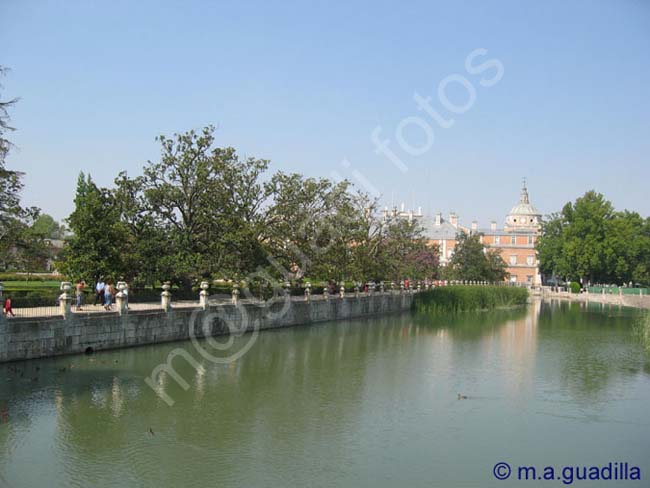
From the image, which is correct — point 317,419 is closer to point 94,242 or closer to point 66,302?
point 66,302

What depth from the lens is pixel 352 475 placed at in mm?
12281

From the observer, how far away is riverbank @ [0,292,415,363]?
65.4 feet

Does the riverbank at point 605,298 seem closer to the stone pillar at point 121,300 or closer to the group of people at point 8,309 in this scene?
the stone pillar at point 121,300

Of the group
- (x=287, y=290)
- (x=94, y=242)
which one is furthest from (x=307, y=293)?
(x=94, y=242)

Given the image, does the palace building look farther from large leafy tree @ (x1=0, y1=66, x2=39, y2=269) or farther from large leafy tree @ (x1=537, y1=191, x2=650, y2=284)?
large leafy tree @ (x1=0, y1=66, x2=39, y2=269)

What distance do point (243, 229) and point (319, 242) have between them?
7378mm

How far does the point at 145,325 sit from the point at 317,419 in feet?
35.6

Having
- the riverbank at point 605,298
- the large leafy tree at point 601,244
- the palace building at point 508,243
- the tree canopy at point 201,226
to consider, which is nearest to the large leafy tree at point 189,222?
the tree canopy at point 201,226

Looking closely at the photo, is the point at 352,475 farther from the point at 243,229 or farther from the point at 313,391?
the point at 243,229

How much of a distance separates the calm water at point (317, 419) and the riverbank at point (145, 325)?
0.59 m

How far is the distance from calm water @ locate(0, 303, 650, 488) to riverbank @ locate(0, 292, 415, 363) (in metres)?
0.59

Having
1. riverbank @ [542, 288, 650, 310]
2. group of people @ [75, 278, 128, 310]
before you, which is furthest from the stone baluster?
riverbank @ [542, 288, 650, 310]

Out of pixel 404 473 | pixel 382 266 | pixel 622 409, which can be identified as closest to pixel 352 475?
pixel 404 473

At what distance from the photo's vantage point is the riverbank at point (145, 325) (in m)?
19.9
